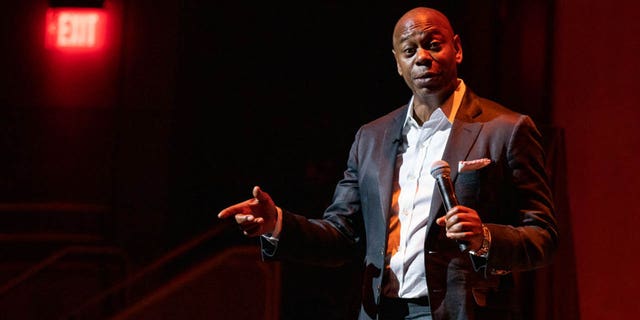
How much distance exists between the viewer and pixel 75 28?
307 inches

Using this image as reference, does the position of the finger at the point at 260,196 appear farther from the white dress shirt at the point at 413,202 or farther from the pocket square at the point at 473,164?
the pocket square at the point at 473,164

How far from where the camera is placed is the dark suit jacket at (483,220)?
243cm

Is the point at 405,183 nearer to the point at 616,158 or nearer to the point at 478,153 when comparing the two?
the point at 478,153

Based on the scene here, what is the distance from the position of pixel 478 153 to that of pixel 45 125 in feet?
20.1

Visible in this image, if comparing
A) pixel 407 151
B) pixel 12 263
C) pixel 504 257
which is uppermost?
pixel 407 151

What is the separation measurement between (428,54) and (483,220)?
1.86 feet

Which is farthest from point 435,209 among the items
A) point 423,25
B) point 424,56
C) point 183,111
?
point 183,111

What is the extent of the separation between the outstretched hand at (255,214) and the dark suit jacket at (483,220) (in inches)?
2.9

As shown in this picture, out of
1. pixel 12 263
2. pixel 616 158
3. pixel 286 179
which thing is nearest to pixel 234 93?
pixel 286 179

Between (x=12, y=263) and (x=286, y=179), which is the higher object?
(x=286, y=179)

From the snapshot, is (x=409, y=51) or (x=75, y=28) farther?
(x=75, y=28)

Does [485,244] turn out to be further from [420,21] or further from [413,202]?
[420,21]

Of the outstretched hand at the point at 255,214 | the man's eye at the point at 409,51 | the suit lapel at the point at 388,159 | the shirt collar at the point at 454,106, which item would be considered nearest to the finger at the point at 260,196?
the outstretched hand at the point at 255,214

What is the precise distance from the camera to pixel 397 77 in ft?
26.3
